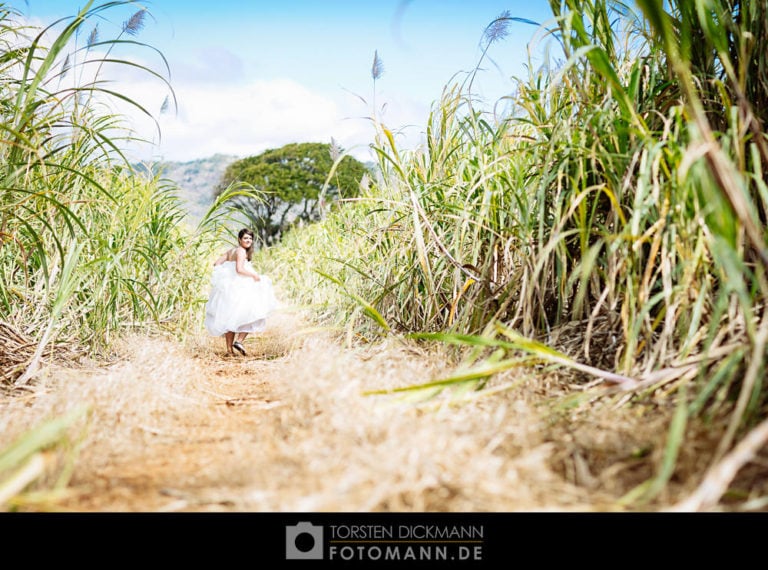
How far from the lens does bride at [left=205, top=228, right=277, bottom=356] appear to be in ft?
9.81

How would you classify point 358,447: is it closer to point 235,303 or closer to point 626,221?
point 626,221

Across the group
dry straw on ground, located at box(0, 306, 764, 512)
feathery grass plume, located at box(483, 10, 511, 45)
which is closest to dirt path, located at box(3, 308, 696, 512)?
dry straw on ground, located at box(0, 306, 764, 512)

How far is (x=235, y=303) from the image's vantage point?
302 centimetres

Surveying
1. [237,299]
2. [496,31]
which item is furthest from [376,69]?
[237,299]

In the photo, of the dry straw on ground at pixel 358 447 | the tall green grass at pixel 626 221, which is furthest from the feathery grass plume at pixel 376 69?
the dry straw on ground at pixel 358 447

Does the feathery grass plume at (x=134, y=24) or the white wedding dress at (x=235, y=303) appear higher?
the feathery grass plume at (x=134, y=24)

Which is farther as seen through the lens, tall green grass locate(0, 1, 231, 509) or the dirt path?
tall green grass locate(0, 1, 231, 509)

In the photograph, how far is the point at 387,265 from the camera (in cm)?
190

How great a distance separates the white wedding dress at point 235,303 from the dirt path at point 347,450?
1693mm

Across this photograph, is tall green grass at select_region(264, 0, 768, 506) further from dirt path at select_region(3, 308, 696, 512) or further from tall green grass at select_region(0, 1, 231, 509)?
tall green grass at select_region(0, 1, 231, 509)

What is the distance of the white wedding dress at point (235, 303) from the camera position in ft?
9.83
